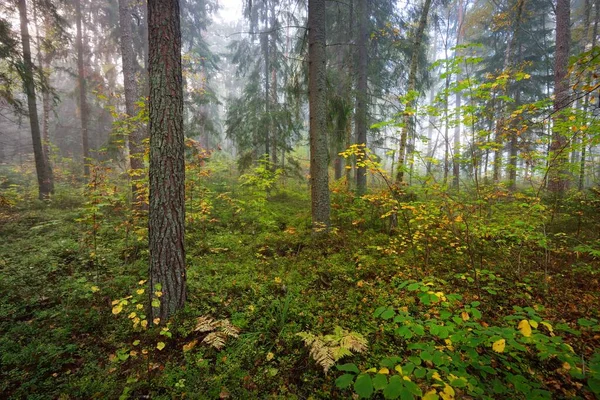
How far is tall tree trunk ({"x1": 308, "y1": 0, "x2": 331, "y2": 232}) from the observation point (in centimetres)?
621

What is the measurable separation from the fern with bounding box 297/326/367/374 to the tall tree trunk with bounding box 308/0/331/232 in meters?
3.19

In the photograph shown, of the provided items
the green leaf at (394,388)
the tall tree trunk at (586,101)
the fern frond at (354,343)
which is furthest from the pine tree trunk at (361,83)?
the green leaf at (394,388)

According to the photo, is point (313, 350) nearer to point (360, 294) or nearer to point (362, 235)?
point (360, 294)

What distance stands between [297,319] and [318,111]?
4.80 m

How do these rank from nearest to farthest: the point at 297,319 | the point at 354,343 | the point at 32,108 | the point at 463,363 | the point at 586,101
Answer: the point at 463,363
the point at 354,343
the point at 297,319
the point at 586,101
the point at 32,108

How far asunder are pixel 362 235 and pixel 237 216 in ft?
13.5

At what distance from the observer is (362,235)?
6.97 meters

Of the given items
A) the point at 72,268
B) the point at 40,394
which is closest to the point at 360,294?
the point at 40,394

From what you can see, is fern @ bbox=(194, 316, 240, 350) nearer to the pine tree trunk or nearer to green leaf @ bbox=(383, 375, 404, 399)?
green leaf @ bbox=(383, 375, 404, 399)

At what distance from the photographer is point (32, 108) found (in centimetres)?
980

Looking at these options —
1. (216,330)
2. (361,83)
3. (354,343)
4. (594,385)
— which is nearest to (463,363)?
(594,385)

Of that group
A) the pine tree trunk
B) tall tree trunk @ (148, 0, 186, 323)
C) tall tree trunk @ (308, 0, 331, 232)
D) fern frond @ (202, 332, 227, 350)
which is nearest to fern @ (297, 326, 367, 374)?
fern frond @ (202, 332, 227, 350)

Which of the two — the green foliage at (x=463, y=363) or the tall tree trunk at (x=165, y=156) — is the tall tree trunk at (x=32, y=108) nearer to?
the tall tree trunk at (x=165, y=156)

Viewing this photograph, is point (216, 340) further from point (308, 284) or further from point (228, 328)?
point (308, 284)
